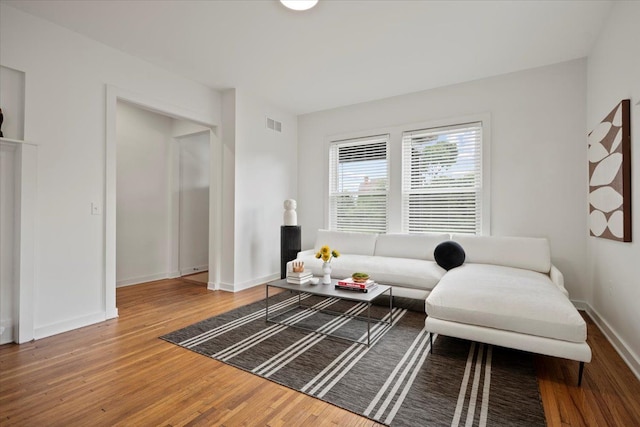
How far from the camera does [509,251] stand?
11.5 ft

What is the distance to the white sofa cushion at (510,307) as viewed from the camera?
6.43 feet

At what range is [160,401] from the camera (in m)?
1.80

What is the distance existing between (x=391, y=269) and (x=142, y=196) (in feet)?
13.2

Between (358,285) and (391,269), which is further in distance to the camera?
(391,269)

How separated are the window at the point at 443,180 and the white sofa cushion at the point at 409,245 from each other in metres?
0.38

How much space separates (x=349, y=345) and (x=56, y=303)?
8.90 feet

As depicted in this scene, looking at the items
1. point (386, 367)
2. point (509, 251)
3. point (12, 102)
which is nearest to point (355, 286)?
point (386, 367)

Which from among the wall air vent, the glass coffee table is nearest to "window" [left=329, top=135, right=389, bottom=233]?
the wall air vent

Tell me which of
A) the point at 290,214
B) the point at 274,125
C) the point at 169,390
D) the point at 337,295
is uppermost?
the point at 274,125

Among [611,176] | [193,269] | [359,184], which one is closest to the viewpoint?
[611,176]

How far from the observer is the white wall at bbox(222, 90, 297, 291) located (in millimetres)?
4391

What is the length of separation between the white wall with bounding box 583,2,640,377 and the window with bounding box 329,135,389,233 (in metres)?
2.46

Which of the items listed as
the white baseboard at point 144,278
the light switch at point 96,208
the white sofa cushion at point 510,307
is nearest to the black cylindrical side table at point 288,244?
the white baseboard at point 144,278

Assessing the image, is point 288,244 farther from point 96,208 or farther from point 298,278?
point 96,208
